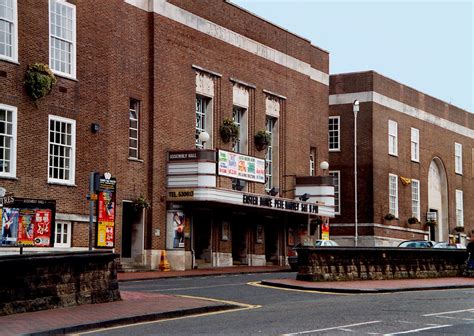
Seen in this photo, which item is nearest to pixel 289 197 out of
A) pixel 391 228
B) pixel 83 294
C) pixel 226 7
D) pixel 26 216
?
pixel 226 7

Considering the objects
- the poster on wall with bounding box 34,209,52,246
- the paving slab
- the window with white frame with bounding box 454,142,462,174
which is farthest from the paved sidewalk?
the window with white frame with bounding box 454,142,462,174

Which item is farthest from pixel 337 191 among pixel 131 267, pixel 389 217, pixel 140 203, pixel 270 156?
pixel 131 267

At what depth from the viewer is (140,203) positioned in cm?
3822

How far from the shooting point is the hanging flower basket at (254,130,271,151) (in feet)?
155

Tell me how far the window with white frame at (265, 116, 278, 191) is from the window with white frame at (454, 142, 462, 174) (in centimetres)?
2855

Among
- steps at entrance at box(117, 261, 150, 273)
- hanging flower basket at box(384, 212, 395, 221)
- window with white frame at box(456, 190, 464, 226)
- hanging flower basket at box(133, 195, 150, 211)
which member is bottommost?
steps at entrance at box(117, 261, 150, 273)

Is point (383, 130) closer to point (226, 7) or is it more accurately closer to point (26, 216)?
point (226, 7)

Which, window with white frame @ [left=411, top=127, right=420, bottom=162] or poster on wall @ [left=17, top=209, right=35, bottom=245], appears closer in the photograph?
poster on wall @ [left=17, top=209, right=35, bottom=245]

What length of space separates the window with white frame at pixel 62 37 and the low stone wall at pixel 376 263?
12329mm

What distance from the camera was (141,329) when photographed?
53.4ft

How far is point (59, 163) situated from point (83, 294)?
15.3m

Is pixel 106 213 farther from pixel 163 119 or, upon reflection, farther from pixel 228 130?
pixel 228 130

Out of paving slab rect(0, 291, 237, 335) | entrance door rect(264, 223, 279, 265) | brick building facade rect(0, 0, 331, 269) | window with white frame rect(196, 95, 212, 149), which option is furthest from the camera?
entrance door rect(264, 223, 279, 265)

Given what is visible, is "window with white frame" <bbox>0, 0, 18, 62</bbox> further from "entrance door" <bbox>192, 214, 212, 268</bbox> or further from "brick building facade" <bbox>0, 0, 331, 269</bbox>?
"entrance door" <bbox>192, 214, 212, 268</bbox>
